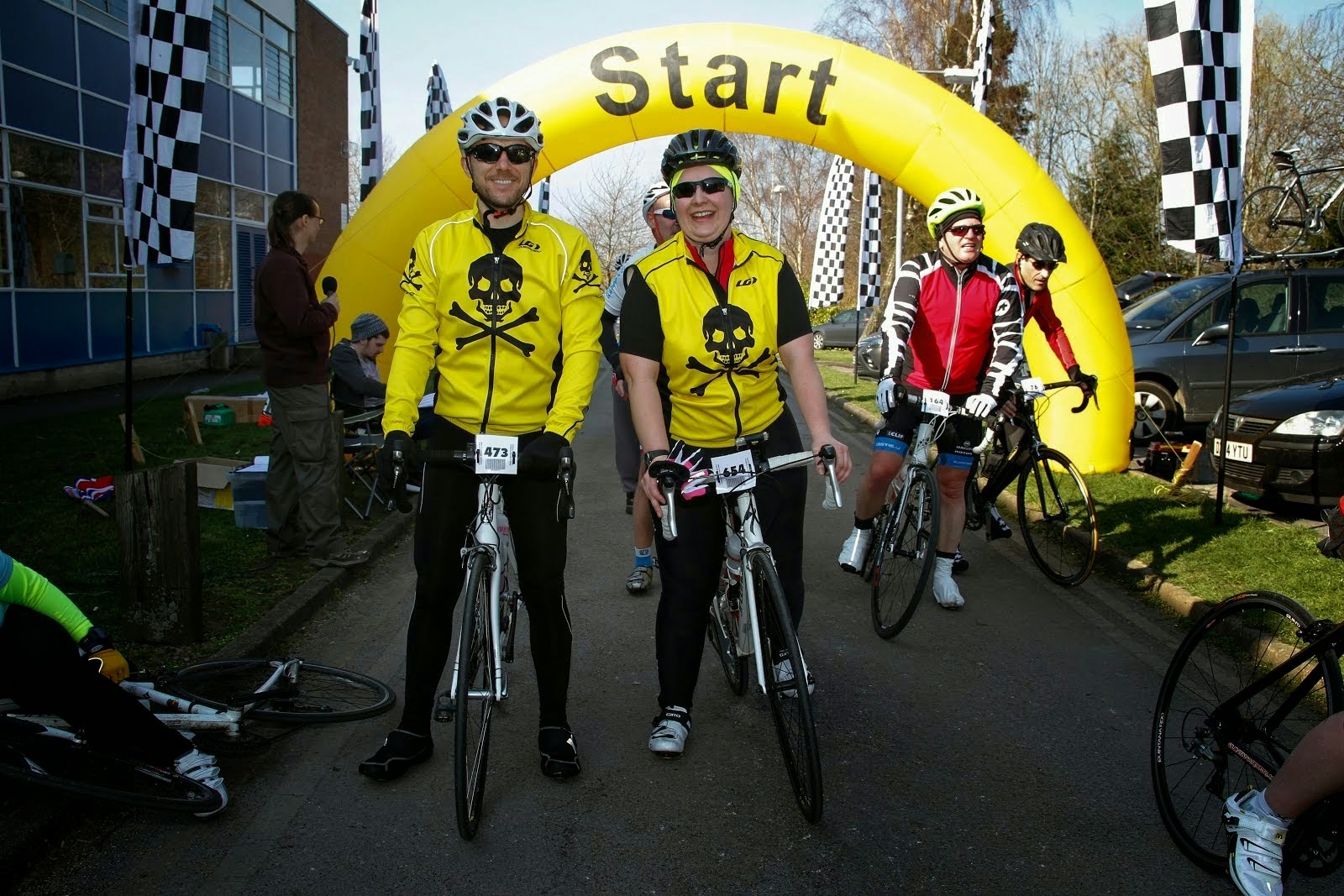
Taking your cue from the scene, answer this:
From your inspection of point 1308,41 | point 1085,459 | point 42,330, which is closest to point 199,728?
point 1085,459

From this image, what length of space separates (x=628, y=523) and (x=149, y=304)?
14.0 m

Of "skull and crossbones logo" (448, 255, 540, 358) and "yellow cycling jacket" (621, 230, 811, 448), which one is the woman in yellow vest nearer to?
"yellow cycling jacket" (621, 230, 811, 448)

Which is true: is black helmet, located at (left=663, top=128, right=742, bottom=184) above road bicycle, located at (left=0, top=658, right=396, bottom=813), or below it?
above

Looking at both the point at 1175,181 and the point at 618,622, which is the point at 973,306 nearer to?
the point at 618,622

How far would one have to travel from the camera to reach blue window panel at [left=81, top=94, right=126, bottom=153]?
52.6 feet

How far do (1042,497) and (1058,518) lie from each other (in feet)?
0.57

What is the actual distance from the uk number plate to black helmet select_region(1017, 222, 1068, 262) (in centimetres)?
391

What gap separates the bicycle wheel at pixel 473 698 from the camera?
3.17 metres

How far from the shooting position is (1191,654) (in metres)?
3.34

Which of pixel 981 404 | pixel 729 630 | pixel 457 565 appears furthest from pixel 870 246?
pixel 457 565

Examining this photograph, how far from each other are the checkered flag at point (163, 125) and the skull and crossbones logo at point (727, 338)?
563cm

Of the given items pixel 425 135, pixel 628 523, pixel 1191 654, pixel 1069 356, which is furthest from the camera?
pixel 425 135

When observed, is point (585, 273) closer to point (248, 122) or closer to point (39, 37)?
point (39, 37)

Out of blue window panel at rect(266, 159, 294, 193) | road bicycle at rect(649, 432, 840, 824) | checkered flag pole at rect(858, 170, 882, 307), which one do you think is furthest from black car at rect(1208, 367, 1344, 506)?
blue window panel at rect(266, 159, 294, 193)
